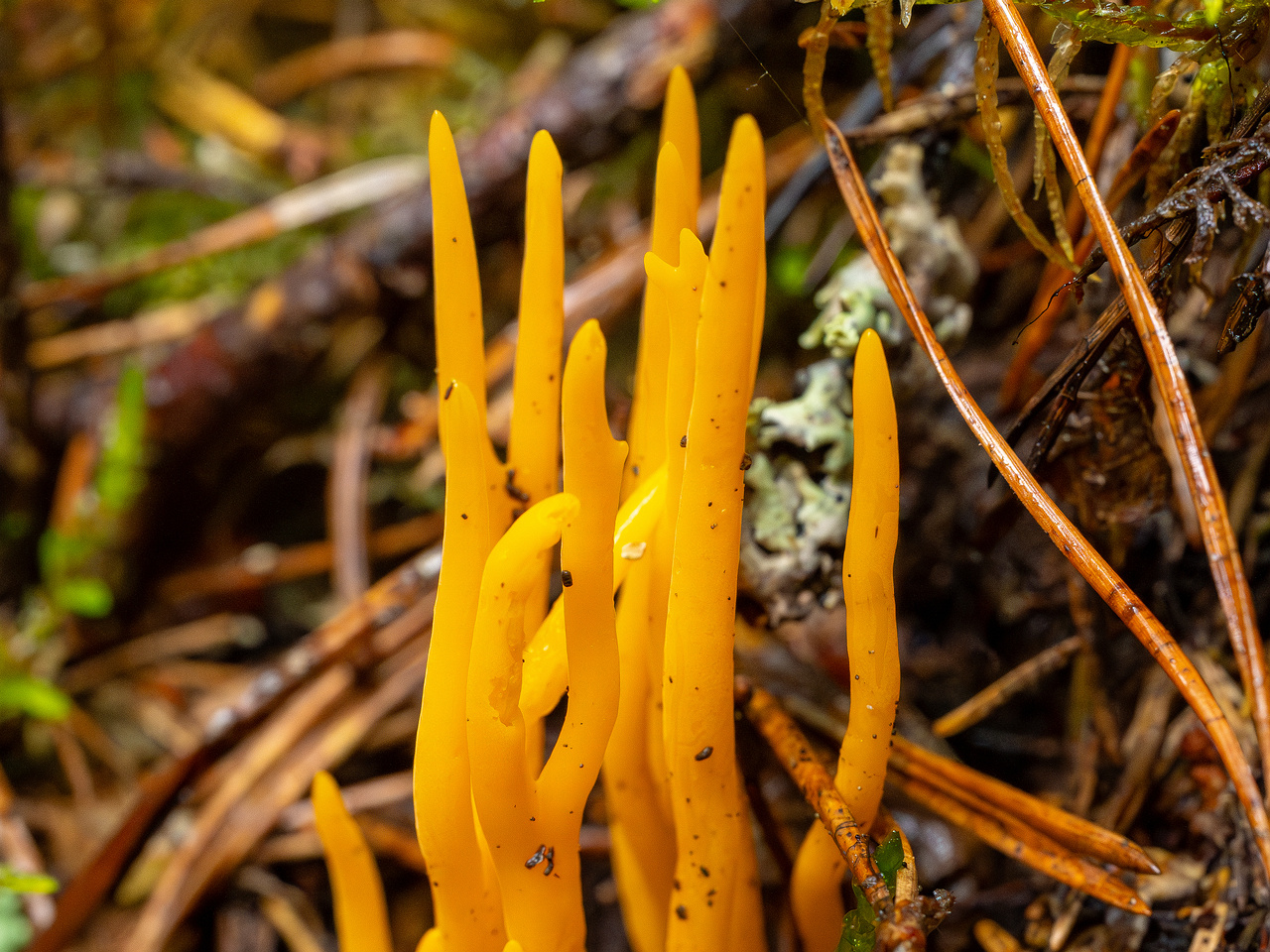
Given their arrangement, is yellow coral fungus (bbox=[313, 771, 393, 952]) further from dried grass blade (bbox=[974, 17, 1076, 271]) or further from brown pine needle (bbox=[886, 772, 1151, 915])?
dried grass blade (bbox=[974, 17, 1076, 271])

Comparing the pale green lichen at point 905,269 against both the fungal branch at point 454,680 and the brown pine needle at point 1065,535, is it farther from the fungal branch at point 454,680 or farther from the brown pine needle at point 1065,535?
the fungal branch at point 454,680

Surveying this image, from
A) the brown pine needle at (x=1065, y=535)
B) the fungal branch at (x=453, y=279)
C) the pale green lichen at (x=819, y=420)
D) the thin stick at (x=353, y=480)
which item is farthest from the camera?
the thin stick at (x=353, y=480)

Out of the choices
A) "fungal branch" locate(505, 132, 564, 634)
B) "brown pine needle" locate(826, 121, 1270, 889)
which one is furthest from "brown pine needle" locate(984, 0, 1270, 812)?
"fungal branch" locate(505, 132, 564, 634)

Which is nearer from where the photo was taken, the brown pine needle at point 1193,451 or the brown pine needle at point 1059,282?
the brown pine needle at point 1193,451

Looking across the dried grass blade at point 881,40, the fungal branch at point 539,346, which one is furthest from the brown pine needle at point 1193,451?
the fungal branch at point 539,346

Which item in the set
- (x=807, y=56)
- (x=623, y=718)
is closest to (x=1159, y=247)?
(x=807, y=56)

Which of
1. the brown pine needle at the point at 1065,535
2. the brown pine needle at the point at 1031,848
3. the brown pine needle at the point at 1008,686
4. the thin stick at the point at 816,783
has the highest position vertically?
the brown pine needle at the point at 1065,535

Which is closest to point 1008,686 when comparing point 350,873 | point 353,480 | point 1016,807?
point 1016,807

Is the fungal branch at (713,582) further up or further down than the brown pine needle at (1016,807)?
further up
